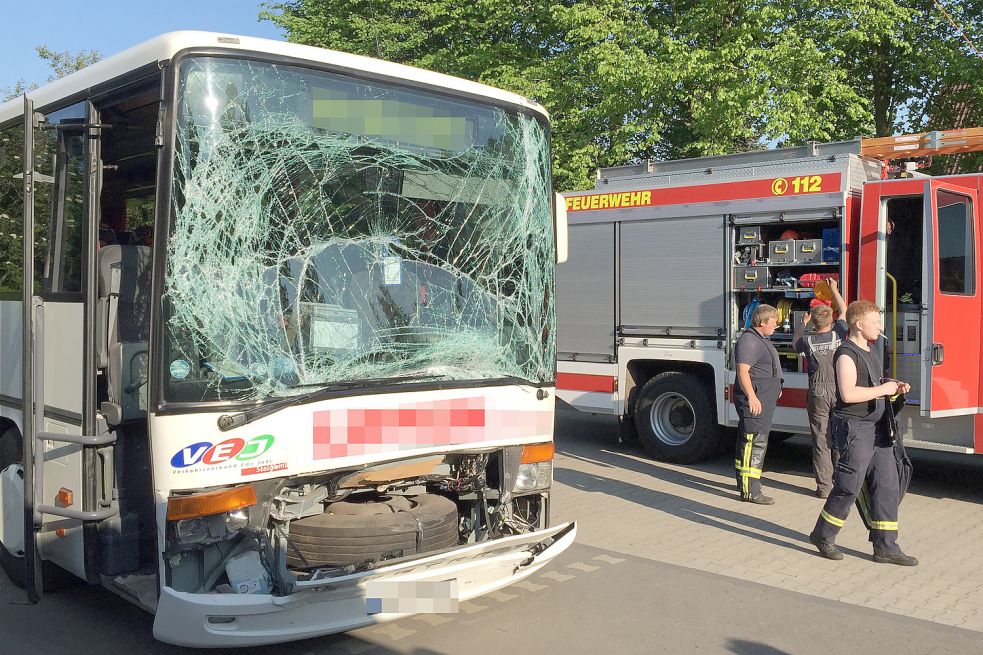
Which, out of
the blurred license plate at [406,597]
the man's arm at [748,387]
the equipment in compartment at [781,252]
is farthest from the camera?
the equipment in compartment at [781,252]

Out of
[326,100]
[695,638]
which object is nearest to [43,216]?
[326,100]

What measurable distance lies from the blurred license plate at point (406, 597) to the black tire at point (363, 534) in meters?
0.26

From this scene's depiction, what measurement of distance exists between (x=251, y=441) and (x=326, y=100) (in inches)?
64.4

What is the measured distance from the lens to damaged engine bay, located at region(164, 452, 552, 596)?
4.14 m

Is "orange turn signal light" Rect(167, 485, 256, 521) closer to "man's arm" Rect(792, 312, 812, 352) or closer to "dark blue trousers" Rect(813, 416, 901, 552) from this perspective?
"dark blue trousers" Rect(813, 416, 901, 552)

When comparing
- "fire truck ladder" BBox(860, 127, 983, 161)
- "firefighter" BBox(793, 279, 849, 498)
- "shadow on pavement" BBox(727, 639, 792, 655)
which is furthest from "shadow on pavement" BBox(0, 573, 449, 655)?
"fire truck ladder" BBox(860, 127, 983, 161)

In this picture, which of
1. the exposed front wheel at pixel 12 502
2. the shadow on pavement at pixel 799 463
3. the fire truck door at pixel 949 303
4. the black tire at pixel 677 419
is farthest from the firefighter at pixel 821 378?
the exposed front wheel at pixel 12 502

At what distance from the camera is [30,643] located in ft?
16.2

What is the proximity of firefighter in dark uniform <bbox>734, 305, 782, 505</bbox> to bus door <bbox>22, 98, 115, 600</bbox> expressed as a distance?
18.1 ft

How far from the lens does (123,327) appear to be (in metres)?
4.46

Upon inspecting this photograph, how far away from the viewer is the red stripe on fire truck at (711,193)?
9.19 metres

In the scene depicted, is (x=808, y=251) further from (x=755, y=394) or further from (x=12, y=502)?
(x=12, y=502)

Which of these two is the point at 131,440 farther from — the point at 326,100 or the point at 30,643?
the point at 326,100

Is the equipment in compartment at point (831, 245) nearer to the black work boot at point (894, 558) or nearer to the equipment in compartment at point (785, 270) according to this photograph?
the equipment in compartment at point (785, 270)
